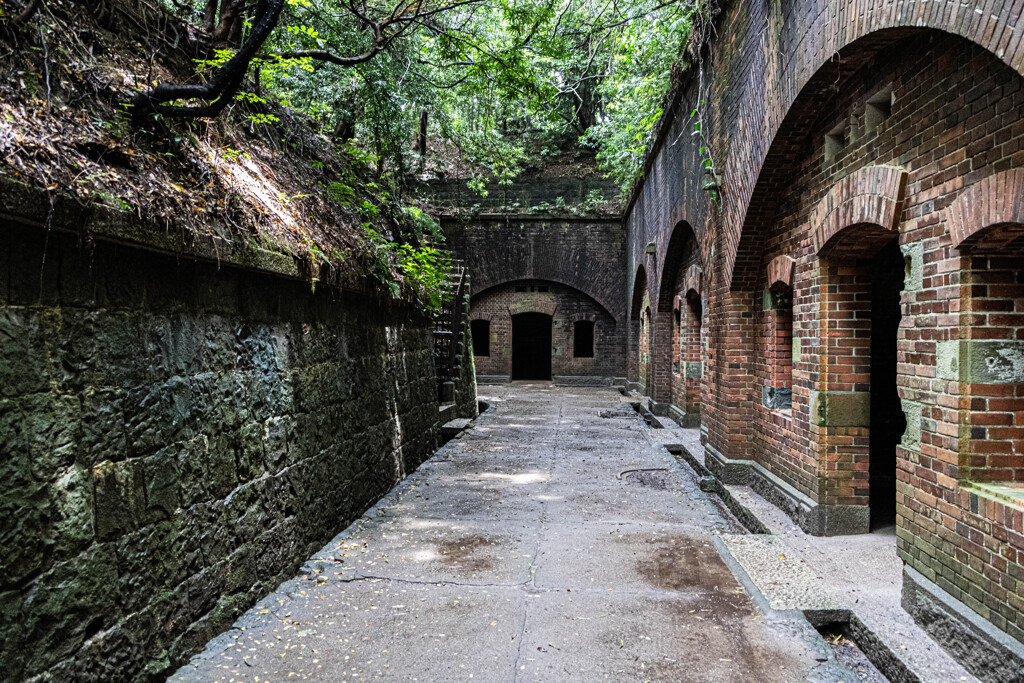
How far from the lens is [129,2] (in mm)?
4250

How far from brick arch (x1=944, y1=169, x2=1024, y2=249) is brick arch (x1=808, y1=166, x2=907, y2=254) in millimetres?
598

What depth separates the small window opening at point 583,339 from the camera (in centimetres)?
2011

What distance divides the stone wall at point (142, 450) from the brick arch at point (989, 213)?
3.85 meters

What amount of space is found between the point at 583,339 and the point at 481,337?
339 centimetres

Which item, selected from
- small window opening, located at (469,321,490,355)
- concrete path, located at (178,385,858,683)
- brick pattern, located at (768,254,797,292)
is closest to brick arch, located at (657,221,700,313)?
brick pattern, located at (768,254,797,292)

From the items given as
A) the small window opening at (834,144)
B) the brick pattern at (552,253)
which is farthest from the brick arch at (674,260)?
the brick pattern at (552,253)

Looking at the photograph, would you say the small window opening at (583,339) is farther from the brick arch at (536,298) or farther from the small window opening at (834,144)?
the small window opening at (834,144)

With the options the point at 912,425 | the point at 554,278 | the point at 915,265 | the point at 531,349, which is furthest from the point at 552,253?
the point at 912,425

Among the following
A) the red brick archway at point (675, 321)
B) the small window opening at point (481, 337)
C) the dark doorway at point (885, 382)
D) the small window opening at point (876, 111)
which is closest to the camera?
the small window opening at point (876, 111)

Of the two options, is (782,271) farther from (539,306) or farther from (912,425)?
(539,306)

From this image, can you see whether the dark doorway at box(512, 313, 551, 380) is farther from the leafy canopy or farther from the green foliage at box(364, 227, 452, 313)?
the green foliage at box(364, 227, 452, 313)

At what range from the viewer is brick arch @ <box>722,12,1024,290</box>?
2762 millimetres

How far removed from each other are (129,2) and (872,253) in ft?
18.6

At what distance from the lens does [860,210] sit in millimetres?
4211
